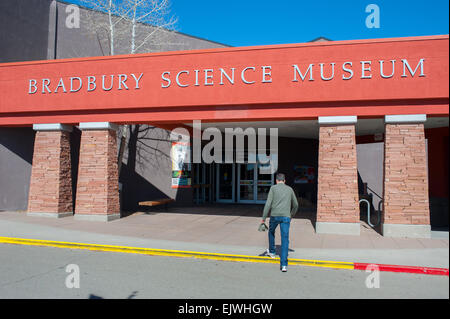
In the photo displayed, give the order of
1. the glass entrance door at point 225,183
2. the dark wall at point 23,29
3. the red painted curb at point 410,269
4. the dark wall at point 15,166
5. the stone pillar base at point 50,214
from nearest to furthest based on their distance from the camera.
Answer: the red painted curb at point 410,269 → the stone pillar base at point 50,214 → the dark wall at point 15,166 → the dark wall at point 23,29 → the glass entrance door at point 225,183

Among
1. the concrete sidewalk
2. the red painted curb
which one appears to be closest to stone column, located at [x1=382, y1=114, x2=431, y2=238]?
the concrete sidewalk

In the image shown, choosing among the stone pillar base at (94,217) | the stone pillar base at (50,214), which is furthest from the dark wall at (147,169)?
the stone pillar base at (94,217)

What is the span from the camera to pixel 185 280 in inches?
242

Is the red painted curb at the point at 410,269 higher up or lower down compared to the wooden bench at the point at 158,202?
lower down

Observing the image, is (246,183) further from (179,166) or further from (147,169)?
(147,169)

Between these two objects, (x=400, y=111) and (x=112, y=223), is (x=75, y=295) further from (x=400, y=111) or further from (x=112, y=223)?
(x=400, y=111)

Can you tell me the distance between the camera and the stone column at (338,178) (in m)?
10.2

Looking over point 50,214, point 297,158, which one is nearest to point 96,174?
point 50,214

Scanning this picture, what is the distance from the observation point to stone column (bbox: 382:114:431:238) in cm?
977

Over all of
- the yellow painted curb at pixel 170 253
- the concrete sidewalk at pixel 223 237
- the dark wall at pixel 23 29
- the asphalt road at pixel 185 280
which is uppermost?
the dark wall at pixel 23 29

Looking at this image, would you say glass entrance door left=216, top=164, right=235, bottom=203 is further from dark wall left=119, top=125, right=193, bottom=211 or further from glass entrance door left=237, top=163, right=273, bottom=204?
dark wall left=119, top=125, right=193, bottom=211

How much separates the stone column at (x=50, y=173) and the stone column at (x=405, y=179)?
35.8 feet

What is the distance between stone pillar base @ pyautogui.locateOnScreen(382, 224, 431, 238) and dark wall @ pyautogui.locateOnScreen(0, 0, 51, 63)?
54.2 ft

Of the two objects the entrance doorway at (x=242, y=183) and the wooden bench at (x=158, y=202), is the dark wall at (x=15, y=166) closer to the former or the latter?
the wooden bench at (x=158, y=202)
